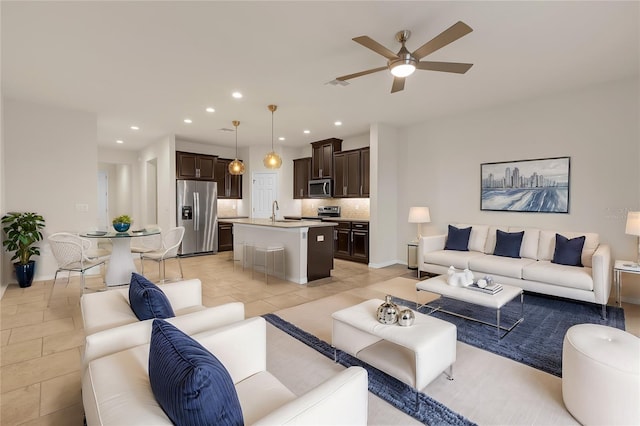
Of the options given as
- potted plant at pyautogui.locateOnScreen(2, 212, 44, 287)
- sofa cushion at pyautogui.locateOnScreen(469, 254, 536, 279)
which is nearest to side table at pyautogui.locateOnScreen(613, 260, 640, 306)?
sofa cushion at pyautogui.locateOnScreen(469, 254, 536, 279)

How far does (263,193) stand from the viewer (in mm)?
8562

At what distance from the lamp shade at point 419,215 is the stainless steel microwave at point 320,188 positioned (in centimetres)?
237

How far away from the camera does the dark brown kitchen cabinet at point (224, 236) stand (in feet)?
26.6

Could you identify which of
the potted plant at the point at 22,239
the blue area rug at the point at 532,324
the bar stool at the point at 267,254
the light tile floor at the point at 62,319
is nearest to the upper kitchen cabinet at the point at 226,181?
the light tile floor at the point at 62,319

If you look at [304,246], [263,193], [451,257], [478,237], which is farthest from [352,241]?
[263,193]

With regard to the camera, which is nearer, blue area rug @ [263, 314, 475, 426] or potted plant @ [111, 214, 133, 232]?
blue area rug @ [263, 314, 475, 426]

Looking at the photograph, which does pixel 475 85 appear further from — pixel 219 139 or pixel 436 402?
pixel 219 139

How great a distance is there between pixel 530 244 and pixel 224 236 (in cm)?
676

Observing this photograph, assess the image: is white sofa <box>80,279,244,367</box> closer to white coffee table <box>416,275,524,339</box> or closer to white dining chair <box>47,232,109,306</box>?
white dining chair <box>47,232,109,306</box>

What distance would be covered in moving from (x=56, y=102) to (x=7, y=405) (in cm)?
462

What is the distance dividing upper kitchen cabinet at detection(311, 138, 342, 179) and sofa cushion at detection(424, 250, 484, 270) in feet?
11.0

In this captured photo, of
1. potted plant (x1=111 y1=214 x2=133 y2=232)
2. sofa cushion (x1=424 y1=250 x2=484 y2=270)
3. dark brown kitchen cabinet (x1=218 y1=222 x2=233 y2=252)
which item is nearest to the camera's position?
potted plant (x1=111 y1=214 x2=133 y2=232)

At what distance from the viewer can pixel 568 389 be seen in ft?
6.16

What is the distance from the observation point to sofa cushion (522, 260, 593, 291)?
3.47 m
